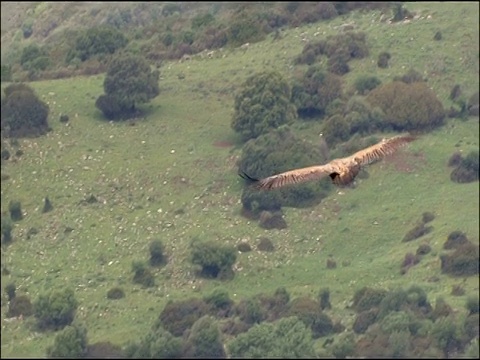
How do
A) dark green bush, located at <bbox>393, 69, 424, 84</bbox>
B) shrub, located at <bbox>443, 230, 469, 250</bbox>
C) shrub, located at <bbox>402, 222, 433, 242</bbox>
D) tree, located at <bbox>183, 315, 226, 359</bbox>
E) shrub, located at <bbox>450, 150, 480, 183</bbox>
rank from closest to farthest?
tree, located at <bbox>183, 315, 226, 359</bbox>, shrub, located at <bbox>443, 230, 469, 250</bbox>, shrub, located at <bbox>402, 222, 433, 242</bbox>, shrub, located at <bbox>450, 150, 480, 183</bbox>, dark green bush, located at <bbox>393, 69, 424, 84</bbox>

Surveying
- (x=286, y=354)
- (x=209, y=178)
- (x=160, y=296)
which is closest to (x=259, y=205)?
(x=209, y=178)

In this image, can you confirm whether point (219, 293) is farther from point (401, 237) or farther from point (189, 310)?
point (401, 237)

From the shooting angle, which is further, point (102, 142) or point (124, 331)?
point (102, 142)

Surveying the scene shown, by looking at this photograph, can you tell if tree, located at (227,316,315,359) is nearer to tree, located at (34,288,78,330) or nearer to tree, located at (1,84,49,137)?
tree, located at (34,288,78,330)

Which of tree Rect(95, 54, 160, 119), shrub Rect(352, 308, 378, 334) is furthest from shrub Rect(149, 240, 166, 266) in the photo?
tree Rect(95, 54, 160, 119)

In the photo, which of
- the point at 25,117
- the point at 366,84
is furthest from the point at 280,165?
the point at 25,117
